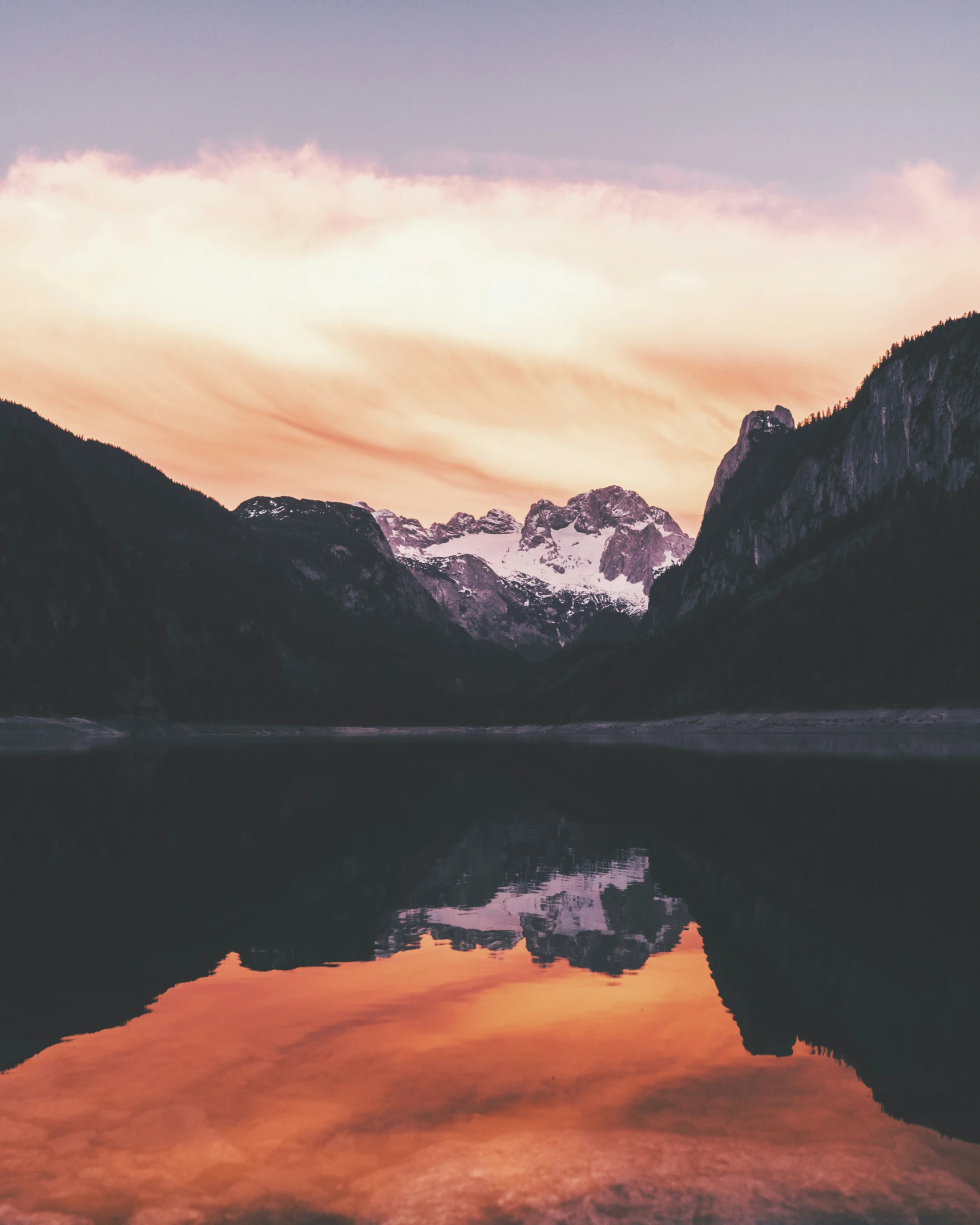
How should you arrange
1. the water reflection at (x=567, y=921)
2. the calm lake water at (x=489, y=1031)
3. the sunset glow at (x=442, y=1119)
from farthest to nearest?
the water reflection at (x=567, y=921) < the calm lake water at (x=489, y=1031) < the sunset glow at (x=442, y=1119)

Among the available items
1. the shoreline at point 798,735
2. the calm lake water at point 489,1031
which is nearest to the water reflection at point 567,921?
the calm lake water at point 489,1031

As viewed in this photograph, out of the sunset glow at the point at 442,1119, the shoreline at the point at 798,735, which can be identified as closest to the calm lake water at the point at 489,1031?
the sunset glow at the point at 442,1119

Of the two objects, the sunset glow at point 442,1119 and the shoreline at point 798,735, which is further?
the shoreline at point 798,735

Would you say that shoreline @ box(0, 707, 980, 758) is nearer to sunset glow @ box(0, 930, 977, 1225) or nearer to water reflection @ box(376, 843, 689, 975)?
water reflection @ box(376, 843, 689, 975)

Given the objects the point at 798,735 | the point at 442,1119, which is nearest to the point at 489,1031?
the point at 442,1119

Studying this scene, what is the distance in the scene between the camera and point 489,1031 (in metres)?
16.2

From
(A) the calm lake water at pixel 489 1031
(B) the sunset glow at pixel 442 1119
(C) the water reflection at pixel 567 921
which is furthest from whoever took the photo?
(C) the water reflection at pixel 567 921

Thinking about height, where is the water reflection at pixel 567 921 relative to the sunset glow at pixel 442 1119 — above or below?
below

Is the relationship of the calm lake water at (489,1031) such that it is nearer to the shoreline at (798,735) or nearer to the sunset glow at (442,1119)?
the sunset glow at (442,1119)

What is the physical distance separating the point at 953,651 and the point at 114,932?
6533 inches

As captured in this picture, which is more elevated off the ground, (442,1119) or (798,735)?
(798,735)

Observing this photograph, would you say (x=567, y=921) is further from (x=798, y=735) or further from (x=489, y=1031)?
(x=798, y=735)

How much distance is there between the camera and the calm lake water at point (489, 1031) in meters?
10.3

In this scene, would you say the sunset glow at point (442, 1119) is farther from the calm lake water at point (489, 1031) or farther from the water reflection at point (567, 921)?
the water reflection at point (567, 921)
